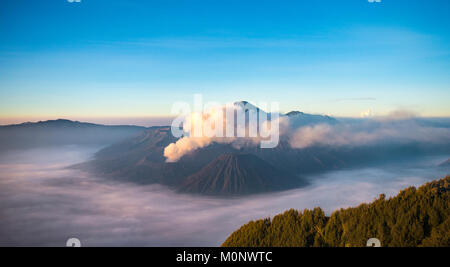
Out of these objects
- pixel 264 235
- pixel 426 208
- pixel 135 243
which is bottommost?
pixel 135 243
